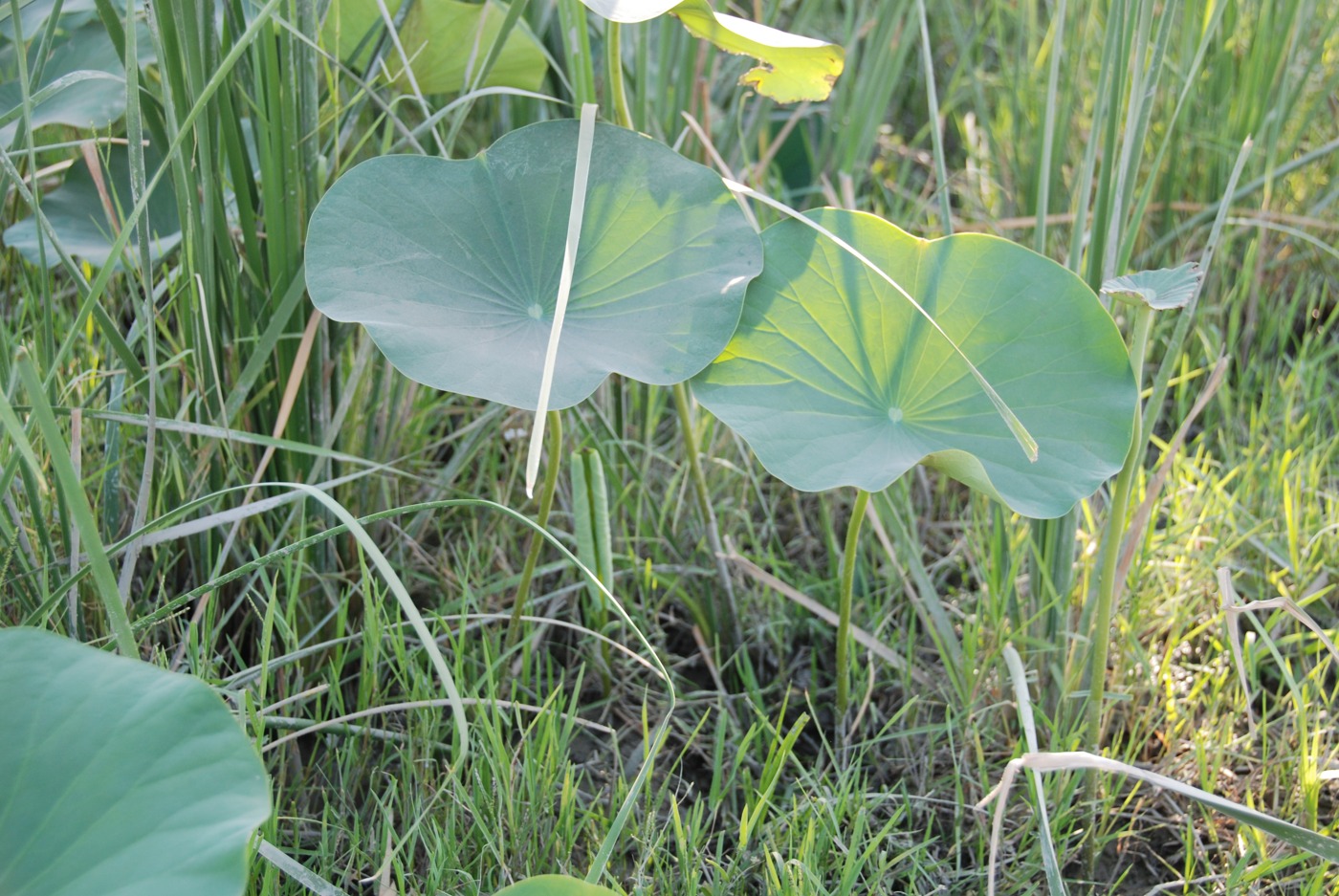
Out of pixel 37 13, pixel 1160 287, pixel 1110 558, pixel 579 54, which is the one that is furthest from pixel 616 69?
pixel 37 13

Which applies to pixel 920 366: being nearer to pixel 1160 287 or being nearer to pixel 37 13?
pixel 1160 287

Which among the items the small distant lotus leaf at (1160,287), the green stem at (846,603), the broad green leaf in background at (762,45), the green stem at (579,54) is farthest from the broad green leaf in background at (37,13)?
the small distant lotus leaf at (1160,287)

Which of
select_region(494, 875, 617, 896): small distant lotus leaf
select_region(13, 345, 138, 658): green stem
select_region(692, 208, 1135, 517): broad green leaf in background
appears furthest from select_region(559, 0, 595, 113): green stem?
select_region(494, 875, 617, 896): small distant lotus leaf

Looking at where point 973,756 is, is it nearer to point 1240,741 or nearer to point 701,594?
point 1240,741

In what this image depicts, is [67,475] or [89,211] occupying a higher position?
[67,475]

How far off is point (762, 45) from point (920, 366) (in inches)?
12.5

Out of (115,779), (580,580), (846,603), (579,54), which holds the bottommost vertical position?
(580,580)

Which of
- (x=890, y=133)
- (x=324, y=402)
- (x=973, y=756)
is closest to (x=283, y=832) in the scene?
(x=324, y=402)

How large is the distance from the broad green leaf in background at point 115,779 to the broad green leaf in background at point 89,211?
77 cm

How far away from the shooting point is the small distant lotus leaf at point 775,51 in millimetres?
874

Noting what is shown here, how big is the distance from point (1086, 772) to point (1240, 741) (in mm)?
161

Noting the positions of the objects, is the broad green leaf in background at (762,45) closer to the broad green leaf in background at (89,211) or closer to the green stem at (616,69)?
the green stem at (616,69)

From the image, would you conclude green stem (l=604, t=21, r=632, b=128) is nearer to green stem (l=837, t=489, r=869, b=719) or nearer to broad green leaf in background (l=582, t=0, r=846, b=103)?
broad green leaf in background (l=582, t=0, r=846, b=103)

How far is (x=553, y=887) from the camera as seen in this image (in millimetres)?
686
